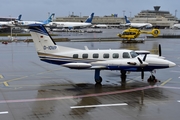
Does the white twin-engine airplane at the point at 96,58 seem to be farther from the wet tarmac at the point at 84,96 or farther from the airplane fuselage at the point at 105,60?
the wet tarmac at the point at 84,96

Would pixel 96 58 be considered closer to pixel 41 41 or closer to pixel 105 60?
pixel 105 60

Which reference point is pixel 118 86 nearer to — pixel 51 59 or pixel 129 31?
pixel 51 59

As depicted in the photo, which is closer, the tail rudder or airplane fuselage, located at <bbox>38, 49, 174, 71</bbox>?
airplane fuselage, located at <bbox>38, 49, 174, 71</bbox>

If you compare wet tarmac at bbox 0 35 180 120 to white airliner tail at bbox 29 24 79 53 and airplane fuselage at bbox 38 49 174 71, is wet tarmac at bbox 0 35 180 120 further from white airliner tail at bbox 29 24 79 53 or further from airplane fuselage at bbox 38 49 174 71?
white airliner tail at bbox 29 24 79 53

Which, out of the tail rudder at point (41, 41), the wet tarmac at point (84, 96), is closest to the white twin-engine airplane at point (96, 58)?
the tail rudder at point (41, 41)

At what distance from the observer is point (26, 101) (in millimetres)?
18969

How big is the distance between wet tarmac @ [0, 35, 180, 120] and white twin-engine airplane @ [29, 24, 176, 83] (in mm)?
1468

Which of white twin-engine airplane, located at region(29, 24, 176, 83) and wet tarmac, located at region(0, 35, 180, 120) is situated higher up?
white twin-engine airplane, located at region(29, 24, 176, 83)

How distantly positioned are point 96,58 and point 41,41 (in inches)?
197

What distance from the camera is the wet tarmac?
16.1 meters

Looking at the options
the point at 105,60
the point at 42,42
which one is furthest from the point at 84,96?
the point at 42,42

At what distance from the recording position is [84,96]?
66.9 ft

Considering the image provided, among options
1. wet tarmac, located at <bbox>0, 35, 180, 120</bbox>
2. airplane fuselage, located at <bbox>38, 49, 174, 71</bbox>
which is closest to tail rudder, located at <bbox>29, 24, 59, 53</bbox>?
airplane fuselage, located at <bbox>38, 49, 174, 71</bbox>

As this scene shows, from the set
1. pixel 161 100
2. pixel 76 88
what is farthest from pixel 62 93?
pixel 161 100
